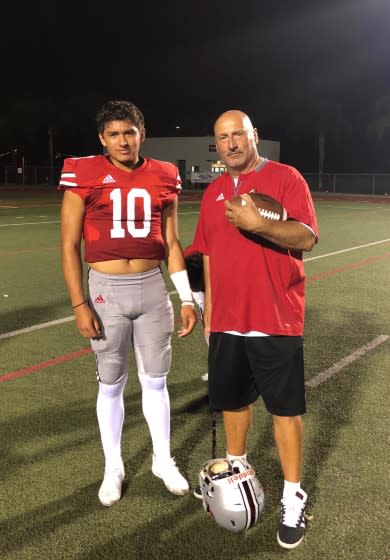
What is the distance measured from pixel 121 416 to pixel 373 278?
666cm

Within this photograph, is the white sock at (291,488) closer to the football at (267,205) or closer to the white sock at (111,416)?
the white sock at (111,416)

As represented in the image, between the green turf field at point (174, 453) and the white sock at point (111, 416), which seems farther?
the white sock at point (111, 416)

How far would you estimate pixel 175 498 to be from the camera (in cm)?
297

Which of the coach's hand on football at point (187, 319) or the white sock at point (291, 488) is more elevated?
the coach's hand on football at point (187, 319)

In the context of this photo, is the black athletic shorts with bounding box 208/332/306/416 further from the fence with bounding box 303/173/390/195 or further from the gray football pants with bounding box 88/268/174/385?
the fence with bounding box 303/173/390/195

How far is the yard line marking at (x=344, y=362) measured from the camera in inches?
180

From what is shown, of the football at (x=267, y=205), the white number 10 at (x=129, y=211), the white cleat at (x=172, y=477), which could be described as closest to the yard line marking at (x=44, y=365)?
the white cleat at (x=172, y=477)

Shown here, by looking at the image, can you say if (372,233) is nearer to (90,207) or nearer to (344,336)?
(344,336)

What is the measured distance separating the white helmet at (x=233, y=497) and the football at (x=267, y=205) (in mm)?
1182

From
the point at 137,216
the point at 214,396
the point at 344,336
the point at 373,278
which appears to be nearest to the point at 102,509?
the point at 214,396

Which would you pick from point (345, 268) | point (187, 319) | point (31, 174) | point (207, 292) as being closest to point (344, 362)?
point (187, 319)

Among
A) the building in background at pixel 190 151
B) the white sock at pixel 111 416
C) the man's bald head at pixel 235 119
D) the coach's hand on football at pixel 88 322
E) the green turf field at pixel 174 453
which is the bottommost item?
the green turf field at pixel 174 453

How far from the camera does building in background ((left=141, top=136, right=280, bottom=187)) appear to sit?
4966 cm

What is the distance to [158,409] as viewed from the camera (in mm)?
3006
